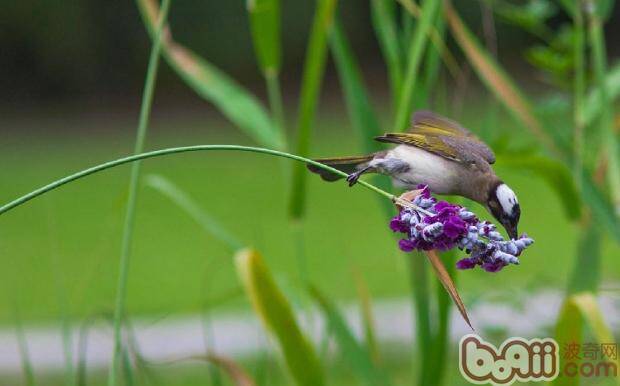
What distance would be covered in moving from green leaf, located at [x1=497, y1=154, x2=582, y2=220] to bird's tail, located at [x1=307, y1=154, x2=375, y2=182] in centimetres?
70

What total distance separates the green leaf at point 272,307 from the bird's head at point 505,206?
740 mm

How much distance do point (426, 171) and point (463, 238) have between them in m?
0.24

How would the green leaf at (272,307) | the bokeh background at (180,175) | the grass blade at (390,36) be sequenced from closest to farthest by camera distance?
1. the green leaf at (272,307)
2. the grass blade at (390,36)
3. the bokeh background at (180,175)

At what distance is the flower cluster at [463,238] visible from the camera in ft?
3.38

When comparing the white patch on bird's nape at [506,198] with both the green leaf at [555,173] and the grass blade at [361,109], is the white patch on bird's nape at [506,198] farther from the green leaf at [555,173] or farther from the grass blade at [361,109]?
the grass blade at [361,109]

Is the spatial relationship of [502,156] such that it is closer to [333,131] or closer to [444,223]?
[444,223]

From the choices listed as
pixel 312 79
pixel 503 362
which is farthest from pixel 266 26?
pixel 503 362

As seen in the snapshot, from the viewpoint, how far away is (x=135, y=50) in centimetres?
1385

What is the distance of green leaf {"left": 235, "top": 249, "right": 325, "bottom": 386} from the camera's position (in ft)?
6.43

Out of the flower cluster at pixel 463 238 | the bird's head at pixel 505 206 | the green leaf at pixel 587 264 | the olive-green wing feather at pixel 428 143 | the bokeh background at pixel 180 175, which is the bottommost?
the flower cluster at pixel 463 238

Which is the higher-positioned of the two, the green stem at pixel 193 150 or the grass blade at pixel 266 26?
the grass blade at pixel 266 26

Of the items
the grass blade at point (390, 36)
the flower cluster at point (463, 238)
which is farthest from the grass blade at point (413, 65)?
the flower cluster at point (463, 238)

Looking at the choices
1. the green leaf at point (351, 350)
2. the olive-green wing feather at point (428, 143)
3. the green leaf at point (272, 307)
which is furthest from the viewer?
the green leaf at point (351, 350)

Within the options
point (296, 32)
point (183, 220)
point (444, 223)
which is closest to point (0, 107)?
point (296, 32)
